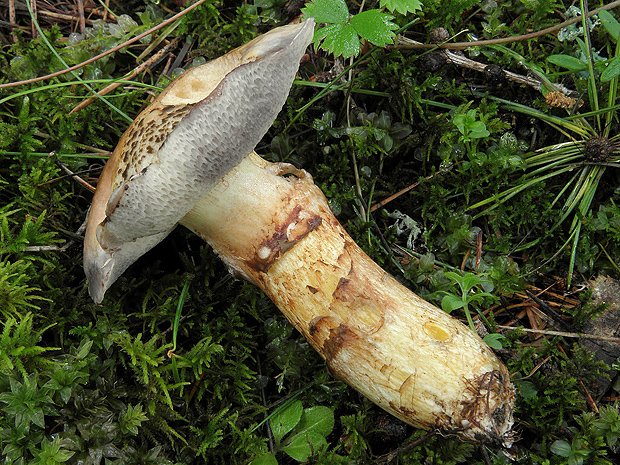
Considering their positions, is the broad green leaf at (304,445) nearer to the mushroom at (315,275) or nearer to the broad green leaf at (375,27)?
the mushroom at (315,275)

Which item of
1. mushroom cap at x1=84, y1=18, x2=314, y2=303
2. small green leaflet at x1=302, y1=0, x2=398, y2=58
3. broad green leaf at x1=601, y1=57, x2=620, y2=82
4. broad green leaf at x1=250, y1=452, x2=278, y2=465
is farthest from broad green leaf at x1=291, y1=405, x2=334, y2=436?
broad green leaf at x1=601, y1=57, x2=620, y2=82

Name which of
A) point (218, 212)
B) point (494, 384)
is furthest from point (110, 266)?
point (494, 384)

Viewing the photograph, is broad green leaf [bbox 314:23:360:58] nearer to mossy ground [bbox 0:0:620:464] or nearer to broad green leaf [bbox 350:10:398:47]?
broad green leaf [bbox 350:10:398:47]

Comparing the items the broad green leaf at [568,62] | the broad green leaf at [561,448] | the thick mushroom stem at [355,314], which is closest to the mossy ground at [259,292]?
the broad green leaf at [561,448]

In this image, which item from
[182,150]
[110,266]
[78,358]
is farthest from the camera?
[78,358]

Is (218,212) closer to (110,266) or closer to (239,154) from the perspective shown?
(239,154)

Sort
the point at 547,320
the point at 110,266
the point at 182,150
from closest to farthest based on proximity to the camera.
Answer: the point at 182,150 < the point at 110,266 < the point at 547,320

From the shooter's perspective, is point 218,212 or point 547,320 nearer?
point 218,212
